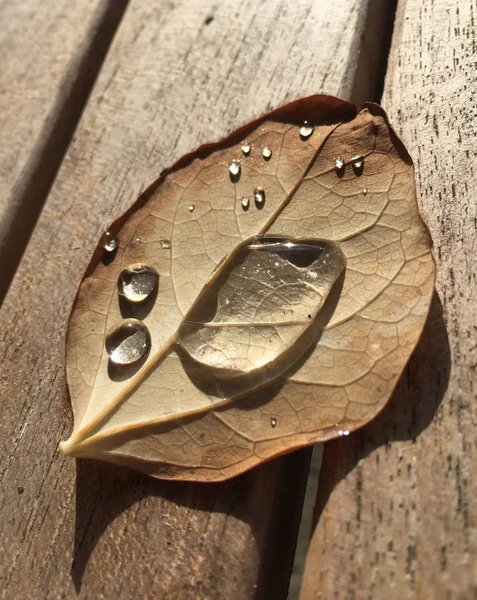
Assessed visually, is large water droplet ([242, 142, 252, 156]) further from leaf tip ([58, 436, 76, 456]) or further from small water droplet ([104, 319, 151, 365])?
leaf tip ([58, 436, 76, 456])

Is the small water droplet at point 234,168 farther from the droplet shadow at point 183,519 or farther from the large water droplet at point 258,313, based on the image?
the droplet shadow at point 183,519

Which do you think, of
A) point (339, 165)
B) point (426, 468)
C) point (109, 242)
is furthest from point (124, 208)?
point (426, 468)

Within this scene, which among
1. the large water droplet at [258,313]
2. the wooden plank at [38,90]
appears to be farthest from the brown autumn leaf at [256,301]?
the wooden plank at [38,90]

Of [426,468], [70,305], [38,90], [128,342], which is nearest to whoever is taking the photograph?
[426,468]

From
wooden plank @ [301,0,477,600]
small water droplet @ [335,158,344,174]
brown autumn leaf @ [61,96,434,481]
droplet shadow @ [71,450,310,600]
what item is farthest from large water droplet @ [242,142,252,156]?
droplet shadow @ [71,450,310,600]

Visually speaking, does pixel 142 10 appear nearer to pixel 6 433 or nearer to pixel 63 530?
pixel 6 433

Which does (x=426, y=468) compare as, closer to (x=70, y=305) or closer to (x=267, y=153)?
(x=267, y=153)

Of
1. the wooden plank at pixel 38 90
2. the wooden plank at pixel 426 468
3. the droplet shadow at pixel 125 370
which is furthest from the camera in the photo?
the wooden plank at pixel 38 90
